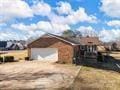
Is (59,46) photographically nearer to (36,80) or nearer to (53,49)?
(53,49)

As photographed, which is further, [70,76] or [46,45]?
[46,45]

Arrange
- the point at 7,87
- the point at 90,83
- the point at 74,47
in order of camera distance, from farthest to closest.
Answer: the point at 74,47
the point at 90,83
the point at 7,87

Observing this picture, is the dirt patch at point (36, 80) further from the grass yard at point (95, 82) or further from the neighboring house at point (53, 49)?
the neighboring house at point (53, 49)

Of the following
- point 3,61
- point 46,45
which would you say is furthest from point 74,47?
point 3,61

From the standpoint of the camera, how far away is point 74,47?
148ft

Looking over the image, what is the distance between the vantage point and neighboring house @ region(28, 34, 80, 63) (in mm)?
43969

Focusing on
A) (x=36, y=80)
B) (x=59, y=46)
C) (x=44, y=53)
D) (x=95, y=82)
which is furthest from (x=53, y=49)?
(x=95, y=82)

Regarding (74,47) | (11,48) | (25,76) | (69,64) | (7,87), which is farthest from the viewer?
(11,48)

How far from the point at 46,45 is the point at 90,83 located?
68.7 ft

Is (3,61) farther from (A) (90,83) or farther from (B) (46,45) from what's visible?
(A) (90,83)

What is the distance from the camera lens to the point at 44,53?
153 ft

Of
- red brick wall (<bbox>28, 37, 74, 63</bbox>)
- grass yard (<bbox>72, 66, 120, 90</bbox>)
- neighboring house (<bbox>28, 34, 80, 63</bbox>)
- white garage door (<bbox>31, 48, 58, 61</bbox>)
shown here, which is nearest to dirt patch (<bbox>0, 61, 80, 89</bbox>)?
grass yard (<bbox>72, 66, 120, 90</bbox>)

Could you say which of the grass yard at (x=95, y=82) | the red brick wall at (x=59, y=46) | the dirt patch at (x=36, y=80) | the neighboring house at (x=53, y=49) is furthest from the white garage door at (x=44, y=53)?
the grass yard at (x=95, y=82)

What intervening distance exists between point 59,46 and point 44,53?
3.04m
